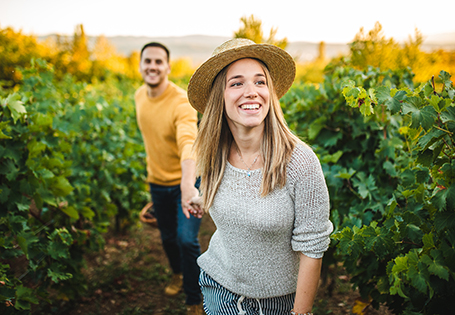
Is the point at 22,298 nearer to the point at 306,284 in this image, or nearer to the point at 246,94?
the point at 306,284

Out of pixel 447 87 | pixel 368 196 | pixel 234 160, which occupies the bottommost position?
pixel 368 196

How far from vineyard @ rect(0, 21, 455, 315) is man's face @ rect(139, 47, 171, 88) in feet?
2.83

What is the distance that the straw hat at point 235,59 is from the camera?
171 centimetres

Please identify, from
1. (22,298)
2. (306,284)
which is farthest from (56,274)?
(306,284)

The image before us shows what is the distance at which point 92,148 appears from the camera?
402 centimetres

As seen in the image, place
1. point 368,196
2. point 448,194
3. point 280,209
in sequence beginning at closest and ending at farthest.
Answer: point 448,194, point 280,209, point 368,196

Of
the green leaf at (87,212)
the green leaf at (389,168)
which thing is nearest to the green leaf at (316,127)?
the green leaf at (389,168)

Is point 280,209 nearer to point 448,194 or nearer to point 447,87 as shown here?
point 448,194

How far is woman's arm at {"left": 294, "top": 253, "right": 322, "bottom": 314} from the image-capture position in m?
1.59

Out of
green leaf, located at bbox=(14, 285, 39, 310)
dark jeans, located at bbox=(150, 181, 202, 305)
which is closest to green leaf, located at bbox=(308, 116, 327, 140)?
dark jeans, located at bbox=(150, 181, 202, 305)

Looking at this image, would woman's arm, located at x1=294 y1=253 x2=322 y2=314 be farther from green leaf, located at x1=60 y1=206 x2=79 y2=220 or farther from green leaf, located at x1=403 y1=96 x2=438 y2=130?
green leaf, located at x1=60 y1=206 x2=79 y2=220

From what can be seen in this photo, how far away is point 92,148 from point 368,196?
3.08 metres

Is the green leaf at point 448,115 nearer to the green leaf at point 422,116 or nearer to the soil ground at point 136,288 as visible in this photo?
the green leaf at point 422,116

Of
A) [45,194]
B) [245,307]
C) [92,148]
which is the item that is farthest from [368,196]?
[92,148]
